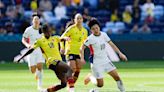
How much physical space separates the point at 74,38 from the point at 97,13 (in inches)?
667

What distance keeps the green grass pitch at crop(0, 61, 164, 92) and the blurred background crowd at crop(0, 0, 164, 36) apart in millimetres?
3429

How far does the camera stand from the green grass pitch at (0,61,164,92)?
2027cm

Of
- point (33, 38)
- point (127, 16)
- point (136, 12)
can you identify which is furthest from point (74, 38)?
point (136, 12)

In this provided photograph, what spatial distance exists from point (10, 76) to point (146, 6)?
44.1 ft

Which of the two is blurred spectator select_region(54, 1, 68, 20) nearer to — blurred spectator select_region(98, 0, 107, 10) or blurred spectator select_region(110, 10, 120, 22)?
blurred spectator select_region(98, 0, 107, 10)

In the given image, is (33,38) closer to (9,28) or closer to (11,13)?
(9,28)

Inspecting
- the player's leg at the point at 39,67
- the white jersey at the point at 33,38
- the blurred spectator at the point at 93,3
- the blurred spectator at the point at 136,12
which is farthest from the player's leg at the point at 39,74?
the blurred spectator at the point at 93,3

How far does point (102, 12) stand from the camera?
37.2 m

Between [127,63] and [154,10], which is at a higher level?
[154,10]

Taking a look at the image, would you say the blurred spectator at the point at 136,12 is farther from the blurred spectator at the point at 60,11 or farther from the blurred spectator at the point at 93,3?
the blurred spectator at the point at 60,11

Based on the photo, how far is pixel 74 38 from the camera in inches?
795

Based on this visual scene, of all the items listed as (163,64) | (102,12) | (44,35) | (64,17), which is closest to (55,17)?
(64,17)

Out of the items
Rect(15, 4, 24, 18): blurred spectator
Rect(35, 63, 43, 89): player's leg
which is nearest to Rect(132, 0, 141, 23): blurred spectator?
Rect(15, 4, 24, 18): blurred spectator

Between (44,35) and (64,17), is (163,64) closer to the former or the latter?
(64,17)
